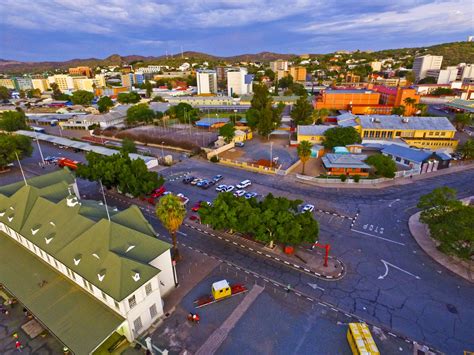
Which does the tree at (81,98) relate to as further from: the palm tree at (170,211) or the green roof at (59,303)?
the palm tree at (170,211)

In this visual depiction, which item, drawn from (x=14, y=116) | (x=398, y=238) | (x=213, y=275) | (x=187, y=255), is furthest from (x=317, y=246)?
(x=14, y=116)

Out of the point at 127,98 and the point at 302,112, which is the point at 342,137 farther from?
the point at 127,98

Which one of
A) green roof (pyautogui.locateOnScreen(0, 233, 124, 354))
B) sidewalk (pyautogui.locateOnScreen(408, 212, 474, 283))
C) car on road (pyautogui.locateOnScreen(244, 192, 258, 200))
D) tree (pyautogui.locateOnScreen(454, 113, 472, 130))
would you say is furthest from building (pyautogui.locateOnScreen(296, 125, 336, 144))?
green roof (pyautogui.locateOnScreen(0, 233, 124, 354))

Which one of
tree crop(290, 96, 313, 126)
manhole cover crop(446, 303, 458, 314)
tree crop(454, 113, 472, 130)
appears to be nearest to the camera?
manhole cover crop(446, 303, 458, 314)

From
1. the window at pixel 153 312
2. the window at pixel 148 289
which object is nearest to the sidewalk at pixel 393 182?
the window at pixel 153 312

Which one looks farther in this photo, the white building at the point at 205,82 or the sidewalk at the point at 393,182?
the white building at the point at 205,82

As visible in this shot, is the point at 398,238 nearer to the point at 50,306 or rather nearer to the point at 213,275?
the point at 213,275

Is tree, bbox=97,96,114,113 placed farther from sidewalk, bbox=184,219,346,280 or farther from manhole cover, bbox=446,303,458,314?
manhole cover, bbox=446,303,458,314
